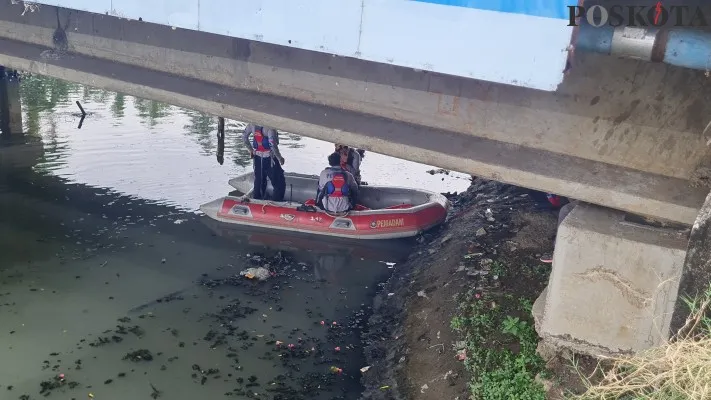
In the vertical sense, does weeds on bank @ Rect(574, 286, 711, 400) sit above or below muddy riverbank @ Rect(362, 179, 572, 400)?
above

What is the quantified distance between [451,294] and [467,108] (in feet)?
9.71

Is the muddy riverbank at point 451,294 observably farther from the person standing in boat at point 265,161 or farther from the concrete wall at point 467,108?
the person standing in boat at point 265,161

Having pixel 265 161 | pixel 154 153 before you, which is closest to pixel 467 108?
pixel 265 161

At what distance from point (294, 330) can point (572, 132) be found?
4.74 m

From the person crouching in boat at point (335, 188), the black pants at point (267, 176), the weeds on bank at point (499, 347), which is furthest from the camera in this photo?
the black pants at point (267, 176)

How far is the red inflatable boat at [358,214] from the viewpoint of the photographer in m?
11.8

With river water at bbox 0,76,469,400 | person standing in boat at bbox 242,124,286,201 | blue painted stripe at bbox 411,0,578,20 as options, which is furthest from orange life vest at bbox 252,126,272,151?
blue painted stripe at bbox 411,0,578,20

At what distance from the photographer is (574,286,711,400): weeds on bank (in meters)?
3.89

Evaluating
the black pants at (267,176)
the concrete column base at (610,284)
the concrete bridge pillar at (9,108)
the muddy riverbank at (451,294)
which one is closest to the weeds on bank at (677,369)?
the concrete column base at (610,284)

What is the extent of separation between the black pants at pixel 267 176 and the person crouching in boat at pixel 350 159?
1357 millimetres

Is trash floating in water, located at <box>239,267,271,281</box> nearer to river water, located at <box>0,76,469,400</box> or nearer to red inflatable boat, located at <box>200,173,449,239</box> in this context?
river water, located at <box>0,76,469,400</box>

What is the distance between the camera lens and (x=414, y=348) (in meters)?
7.64

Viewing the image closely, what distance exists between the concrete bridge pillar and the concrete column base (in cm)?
1673

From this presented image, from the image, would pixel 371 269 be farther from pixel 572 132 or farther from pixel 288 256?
pixel 572 132
